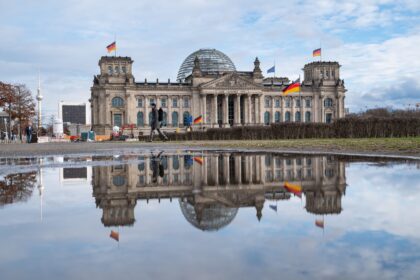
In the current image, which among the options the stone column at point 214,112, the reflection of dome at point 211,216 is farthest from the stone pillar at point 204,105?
the reflection of dome at point 211,216

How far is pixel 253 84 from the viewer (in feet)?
354

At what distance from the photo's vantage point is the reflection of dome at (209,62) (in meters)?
121

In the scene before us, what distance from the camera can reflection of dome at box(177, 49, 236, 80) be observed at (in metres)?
121

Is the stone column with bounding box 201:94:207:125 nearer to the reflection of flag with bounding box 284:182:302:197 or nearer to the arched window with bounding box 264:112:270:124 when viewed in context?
the arched window with bounding box 264:112:270:124

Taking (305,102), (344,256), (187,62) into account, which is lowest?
(344,256)

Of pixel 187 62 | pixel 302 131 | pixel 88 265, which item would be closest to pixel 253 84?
pixel 187 62

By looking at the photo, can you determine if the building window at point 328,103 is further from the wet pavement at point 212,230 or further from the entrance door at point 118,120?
the wet pavement at point 212,230

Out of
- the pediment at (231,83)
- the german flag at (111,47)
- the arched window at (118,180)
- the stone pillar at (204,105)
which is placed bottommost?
the arched window at (118,180)

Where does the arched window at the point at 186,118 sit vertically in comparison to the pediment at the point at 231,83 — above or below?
below

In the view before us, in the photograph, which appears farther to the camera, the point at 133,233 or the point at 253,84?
the point at 253,84

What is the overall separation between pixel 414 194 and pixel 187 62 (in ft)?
397

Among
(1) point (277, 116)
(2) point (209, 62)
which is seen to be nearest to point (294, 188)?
(1) point (277, 116)

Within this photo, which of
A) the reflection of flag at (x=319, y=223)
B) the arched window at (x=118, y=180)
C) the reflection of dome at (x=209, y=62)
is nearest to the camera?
the reflection of flag at (x=319, y=223)

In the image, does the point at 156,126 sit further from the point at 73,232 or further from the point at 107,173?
the point at 73,232
